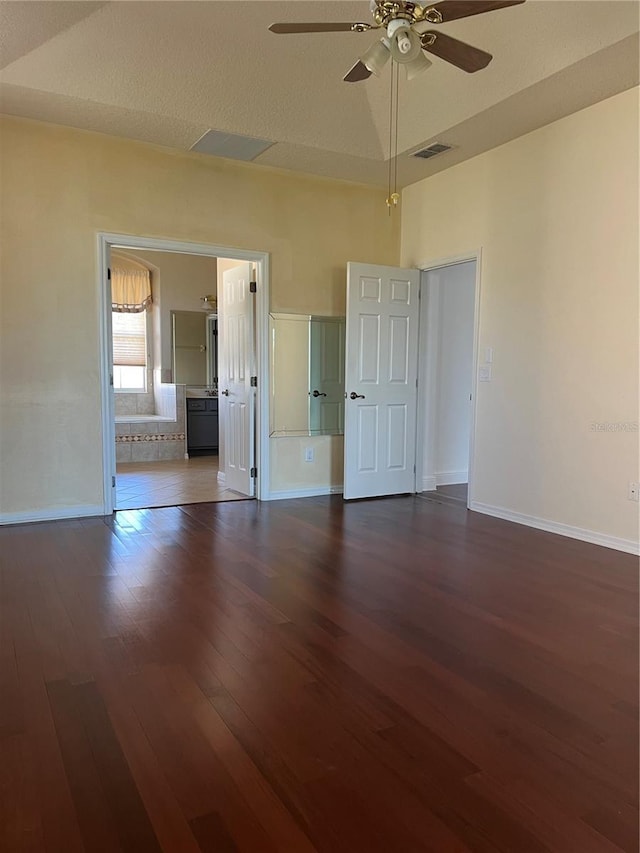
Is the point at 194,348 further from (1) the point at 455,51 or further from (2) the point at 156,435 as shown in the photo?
(1) the point at 455,51

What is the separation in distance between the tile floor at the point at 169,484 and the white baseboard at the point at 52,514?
320 millimetres

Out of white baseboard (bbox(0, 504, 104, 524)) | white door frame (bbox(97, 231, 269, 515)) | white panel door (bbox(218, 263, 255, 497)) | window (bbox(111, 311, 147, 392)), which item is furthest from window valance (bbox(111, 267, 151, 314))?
white baseboard (bbox(0, 504, 104, 524))

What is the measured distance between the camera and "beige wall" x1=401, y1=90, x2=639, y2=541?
3744 mm

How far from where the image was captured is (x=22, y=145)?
4141 mm

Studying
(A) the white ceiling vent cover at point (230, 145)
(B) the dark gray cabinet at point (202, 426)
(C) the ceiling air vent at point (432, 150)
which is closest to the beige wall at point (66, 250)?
(A) the white ceiling vent cover at point (230, 145)

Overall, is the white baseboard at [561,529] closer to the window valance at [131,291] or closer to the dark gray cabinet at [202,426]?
the dark gray cabinet at [202,426]

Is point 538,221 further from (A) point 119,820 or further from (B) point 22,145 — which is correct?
(A) point 119,820

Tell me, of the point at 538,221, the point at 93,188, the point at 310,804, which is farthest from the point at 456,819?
the point at 93,188

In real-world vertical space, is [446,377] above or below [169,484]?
above

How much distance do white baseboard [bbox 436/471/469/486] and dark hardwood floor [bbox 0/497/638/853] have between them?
96.7 inches

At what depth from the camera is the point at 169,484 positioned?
5.95m

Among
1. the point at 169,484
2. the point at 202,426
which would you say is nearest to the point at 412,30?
the point at 169,484

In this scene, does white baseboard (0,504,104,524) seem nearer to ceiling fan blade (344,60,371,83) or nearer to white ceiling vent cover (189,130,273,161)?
white ceiling vent cover (189,130,273,161)

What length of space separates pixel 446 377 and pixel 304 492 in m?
1.95
